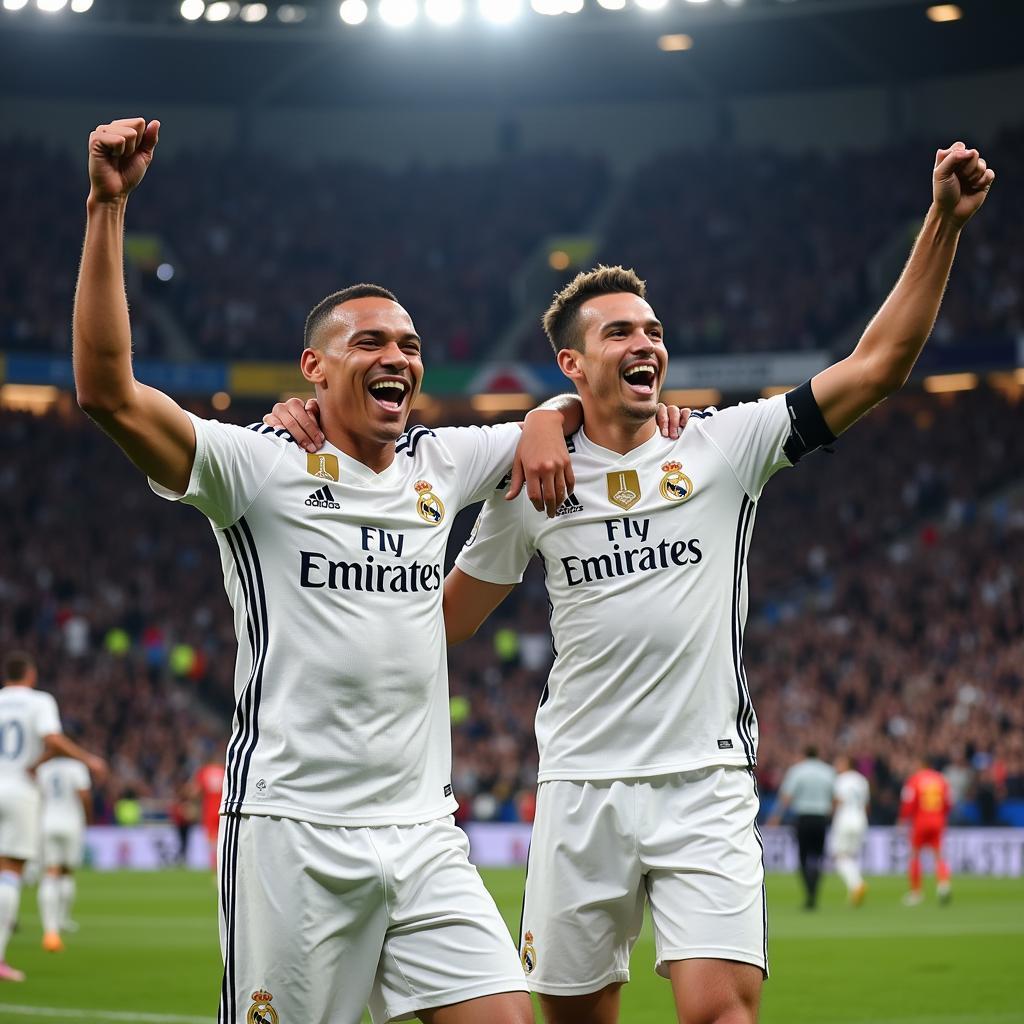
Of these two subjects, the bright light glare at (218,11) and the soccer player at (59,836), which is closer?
the soccer player at (59,836)

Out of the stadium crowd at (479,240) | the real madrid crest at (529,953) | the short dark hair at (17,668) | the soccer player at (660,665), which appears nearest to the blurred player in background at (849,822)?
the short dark hair at (17,668)

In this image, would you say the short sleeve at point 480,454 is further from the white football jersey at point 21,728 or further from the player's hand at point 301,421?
the white football jersey at point 21,728

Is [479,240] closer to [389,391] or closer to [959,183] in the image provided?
[959,183]

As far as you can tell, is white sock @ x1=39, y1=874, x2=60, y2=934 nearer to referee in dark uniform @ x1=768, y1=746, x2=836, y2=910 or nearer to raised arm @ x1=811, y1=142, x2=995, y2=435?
referee in dark uniform @ x1=768, y1=746, x2=836, y2=910

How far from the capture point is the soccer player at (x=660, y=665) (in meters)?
5.33

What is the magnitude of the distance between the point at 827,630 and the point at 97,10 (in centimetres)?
2054

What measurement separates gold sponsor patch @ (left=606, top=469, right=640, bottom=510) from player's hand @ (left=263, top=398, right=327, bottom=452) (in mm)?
1072

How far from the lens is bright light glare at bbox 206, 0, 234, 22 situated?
37.0m

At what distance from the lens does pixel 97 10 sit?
122 ft

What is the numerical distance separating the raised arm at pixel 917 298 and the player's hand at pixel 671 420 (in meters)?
0.61

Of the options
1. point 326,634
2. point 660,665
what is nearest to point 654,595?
point 660,665

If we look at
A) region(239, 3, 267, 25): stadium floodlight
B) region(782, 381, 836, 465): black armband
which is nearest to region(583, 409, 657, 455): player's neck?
region(782, 381, 836, 465): black armband

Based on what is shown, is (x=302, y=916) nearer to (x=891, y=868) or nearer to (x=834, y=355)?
(x=891, y=868)

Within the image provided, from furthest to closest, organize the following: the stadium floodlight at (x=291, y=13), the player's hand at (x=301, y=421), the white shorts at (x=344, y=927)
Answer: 1. the stadium floodlight at (x=291, y=13)
2. the player's hand at (x=301, y=421)
3. the white shorts at (x=344, y=927)
